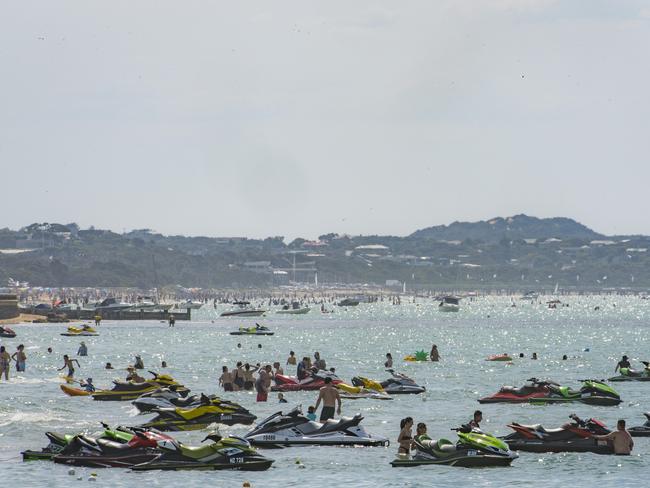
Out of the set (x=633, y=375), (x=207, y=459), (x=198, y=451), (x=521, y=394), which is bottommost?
(x=207, y=459)

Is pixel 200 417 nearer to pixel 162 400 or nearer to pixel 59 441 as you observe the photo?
pixel 162 400

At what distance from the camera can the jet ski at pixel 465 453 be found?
128 feet

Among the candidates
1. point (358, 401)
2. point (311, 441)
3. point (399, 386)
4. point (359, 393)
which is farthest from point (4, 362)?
point (311, 441)

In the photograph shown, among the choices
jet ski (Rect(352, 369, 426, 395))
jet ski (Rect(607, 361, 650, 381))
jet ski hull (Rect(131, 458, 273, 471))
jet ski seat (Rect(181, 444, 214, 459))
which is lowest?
jet ski hull (Rect(131, 458, 273, 471))

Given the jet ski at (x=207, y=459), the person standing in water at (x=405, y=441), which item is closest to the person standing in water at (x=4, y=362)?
the jet ski at (x=207, y=459)

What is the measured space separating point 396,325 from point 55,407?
427 feet

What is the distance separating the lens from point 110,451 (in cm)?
3878

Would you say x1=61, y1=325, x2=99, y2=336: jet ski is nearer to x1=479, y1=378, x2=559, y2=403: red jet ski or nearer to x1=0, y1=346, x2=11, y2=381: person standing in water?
x1=0, y1=346, x2=11, y2=381: person standing in water

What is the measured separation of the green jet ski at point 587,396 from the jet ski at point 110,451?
24.0 meters

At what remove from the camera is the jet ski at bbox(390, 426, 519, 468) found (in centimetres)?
3888

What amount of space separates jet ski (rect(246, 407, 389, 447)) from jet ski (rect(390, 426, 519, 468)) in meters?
4.21

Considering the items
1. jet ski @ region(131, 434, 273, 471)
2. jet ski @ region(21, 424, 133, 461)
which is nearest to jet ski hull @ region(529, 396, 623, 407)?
jet ski @ region(131, 434, 273, 471)

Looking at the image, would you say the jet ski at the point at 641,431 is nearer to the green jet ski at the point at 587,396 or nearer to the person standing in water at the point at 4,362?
the green jet ski at the point at 587,396

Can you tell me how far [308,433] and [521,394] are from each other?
17756 mm
